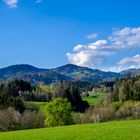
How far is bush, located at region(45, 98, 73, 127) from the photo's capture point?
87875mm

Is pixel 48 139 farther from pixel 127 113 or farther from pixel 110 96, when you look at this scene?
pixel 110 96

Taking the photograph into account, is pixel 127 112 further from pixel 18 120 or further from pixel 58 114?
pixel 18 120

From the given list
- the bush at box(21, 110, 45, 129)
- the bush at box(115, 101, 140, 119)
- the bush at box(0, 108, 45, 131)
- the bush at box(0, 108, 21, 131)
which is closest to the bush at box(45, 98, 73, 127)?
the bush at box(21, 110, 45, 129)

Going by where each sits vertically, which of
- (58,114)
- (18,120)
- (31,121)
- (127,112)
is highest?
A: (58,114)

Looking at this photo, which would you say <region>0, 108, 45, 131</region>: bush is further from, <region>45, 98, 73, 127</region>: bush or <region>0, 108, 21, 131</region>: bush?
<region>45, 98, 73, 127</region>: bush

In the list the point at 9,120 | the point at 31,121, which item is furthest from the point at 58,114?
the point at 9,120

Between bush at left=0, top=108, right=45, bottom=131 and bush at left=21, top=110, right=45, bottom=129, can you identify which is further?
bush at left=21, top=110, right=45, bottom=129

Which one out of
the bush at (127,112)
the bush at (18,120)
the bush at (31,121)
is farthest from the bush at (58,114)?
the bush at (127,112)

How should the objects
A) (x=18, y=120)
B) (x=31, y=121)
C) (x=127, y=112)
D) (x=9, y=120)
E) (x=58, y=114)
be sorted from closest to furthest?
(x=9, y=120), (x=58, y=114), (x=18, y=120), (x=31, y=121), (x=127, y=112)

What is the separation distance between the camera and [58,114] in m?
89.4

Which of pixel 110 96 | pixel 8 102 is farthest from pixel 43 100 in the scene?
pixel 8 102

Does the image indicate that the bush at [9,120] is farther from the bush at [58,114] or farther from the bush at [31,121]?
the bush at [58,114]

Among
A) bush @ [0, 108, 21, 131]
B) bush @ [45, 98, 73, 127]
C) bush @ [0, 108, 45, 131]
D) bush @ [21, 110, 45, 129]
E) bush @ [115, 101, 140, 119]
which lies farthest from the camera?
bush @ [115, 101, 140, 119]

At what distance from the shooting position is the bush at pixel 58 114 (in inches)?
3460
